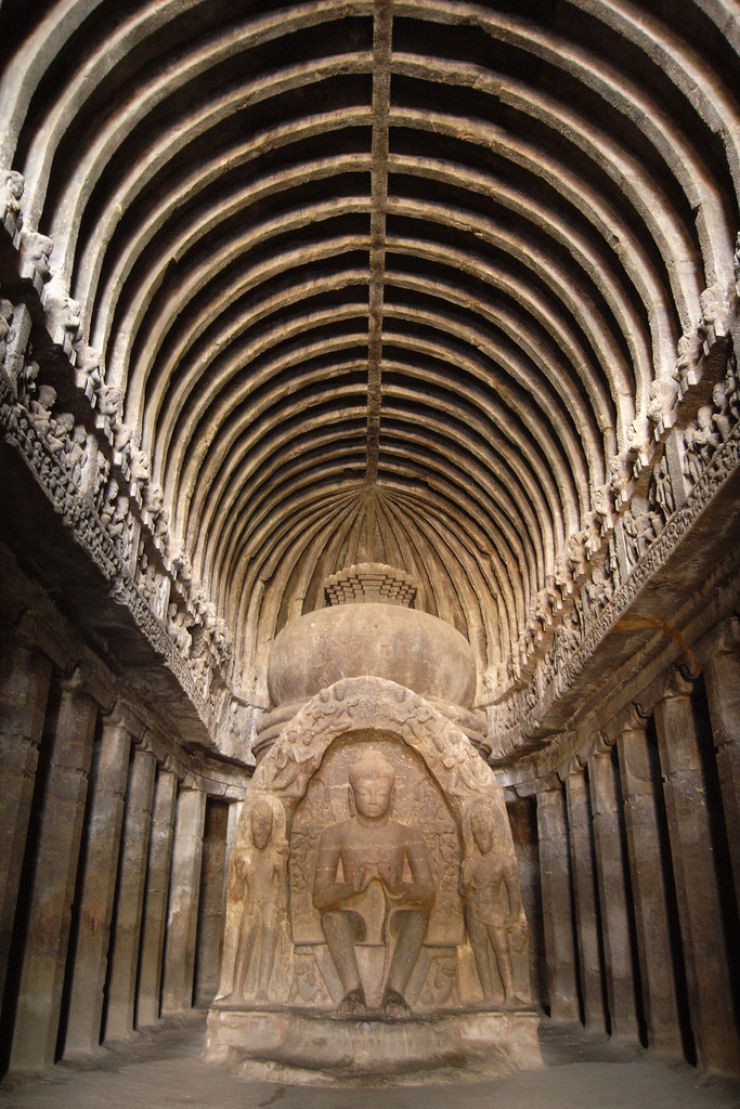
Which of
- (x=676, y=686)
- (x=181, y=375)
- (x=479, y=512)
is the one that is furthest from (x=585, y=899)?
(x=181, y=375)

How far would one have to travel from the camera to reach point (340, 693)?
905 centimetres

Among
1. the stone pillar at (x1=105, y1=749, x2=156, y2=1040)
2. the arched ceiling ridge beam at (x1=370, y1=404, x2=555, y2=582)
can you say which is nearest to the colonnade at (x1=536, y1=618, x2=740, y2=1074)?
the arched ceiling ridge beam at (x1=370, y1=404, x2=555, y2=582)

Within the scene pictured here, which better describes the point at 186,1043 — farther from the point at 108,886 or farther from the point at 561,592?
the point at 561,592

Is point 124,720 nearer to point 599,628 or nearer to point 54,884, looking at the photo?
point 54,884

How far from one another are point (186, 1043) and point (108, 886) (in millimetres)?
2072

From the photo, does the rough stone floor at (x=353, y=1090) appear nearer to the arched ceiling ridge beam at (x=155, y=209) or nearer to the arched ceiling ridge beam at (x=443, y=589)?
the arched ceiling ridge beam at (x=155, y=209)

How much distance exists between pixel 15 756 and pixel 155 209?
636cm

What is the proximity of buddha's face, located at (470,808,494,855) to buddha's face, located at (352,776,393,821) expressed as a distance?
0.87 metres

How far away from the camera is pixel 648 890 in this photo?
35.3ft

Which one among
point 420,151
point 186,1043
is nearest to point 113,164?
point 420,151

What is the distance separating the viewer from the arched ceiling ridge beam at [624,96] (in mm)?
8562

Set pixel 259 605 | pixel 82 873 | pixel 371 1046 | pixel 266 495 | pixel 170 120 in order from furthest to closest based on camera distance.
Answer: pixel 259 605, pixel 266 495, pixel 82 873, pixel 170 120, pixel 371 1046

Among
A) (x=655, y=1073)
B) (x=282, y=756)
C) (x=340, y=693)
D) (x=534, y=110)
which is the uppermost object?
(x=534, y=110)

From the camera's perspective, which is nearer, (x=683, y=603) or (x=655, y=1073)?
(x=655, y=1073)
